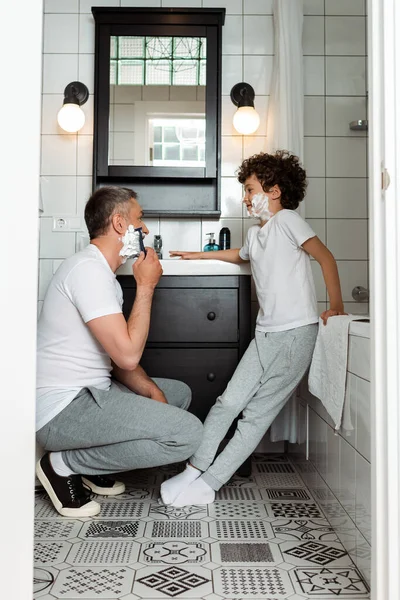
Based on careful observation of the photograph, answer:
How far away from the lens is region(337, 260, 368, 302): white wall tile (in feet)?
9.04

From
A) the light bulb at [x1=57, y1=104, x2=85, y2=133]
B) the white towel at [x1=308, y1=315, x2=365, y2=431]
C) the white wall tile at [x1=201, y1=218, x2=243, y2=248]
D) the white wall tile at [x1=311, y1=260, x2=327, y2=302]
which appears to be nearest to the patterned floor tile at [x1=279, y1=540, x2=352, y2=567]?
the white towel at [x1=308, y1=315, x2=365, y2=431]

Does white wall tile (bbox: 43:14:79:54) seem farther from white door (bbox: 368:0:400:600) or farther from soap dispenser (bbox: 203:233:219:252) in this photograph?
white door (bbox: 368:0:400:600)

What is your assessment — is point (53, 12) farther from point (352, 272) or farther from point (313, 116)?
point (352, 272)

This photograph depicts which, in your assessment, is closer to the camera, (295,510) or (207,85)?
(295,510)

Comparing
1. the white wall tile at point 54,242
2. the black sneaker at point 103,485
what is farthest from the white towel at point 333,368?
the white wall tile at point 54,242

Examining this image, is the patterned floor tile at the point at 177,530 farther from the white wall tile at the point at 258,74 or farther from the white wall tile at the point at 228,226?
the white wall tile at the point at 258,74

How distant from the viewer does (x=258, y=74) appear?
109 inches

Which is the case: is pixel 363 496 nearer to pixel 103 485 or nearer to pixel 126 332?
pixel 126 332

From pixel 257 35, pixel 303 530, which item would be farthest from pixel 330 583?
pixel 257 35

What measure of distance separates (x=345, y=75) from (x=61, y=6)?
55.9 inches

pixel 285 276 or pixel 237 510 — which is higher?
pixel 285 276

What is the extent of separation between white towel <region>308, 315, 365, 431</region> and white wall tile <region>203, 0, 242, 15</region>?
→ 67.5 inches

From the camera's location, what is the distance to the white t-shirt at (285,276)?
78.5 inches

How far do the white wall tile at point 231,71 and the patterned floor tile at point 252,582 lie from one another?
2.15m
